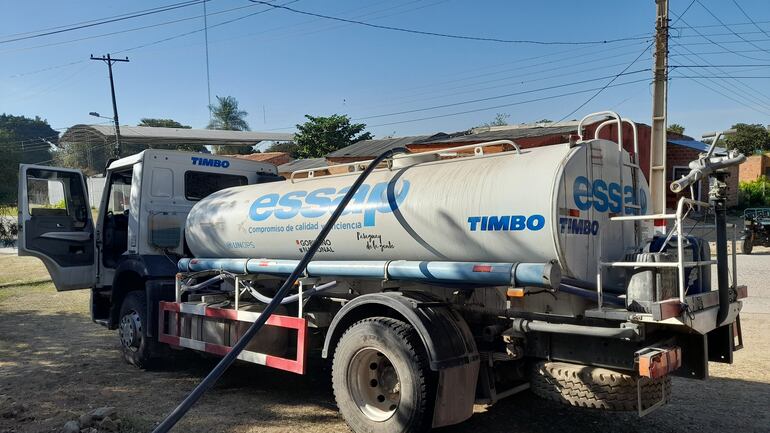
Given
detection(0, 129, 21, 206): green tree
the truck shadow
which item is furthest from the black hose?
detection(0, 129, 21, 206): green tree

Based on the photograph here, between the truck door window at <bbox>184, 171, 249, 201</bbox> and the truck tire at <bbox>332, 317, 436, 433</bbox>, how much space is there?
3.80m

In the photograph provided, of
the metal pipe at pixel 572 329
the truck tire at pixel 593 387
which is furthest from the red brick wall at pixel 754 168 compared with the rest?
the metal pipe at pixel 572 329

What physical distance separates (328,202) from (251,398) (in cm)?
217

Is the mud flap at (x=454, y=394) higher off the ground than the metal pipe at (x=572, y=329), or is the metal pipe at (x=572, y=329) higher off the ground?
the metal pipe at (x=572, y=329)

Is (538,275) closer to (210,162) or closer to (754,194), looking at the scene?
(210,162)

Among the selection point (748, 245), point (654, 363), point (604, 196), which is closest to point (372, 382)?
point (654, 363)

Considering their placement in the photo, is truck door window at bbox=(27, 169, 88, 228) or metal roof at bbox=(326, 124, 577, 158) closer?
truck door window at bbox=(27, 169, 88, 228)

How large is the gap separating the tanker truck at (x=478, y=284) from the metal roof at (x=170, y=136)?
49298 millimetres

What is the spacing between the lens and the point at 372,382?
15.9 feet

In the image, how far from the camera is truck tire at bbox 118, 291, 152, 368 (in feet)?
23.0

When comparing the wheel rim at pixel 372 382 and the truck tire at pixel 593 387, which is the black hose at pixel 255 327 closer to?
the wheel rim at pixel 372 382

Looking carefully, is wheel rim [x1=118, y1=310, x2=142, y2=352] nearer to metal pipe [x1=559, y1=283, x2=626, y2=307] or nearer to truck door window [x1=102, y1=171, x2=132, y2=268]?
truck door window [x1=102, y1=171, x2=132, y2=268]

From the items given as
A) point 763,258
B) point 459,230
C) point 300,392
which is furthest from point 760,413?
point 763,258

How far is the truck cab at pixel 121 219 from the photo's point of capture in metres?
7.33
